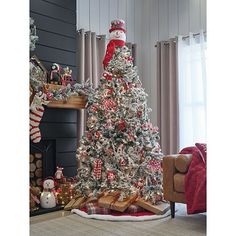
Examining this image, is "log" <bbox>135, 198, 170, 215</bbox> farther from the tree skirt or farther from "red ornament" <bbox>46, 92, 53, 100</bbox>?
"red ornament" <bbox>46, 92, 53, 100</bbox>

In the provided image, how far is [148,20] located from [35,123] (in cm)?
309

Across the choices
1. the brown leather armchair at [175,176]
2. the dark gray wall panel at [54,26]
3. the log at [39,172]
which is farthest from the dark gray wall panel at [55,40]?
the brown leather armchair at [175,176]

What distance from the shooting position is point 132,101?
3539 mm

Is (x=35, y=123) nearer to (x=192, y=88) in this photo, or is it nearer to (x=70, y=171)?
(x=70, y=171)

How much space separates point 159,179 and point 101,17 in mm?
2759

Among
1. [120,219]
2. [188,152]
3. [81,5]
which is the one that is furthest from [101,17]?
[120,219]

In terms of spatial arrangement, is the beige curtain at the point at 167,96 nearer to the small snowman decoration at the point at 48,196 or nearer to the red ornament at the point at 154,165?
the red ornament at the point at 154,165

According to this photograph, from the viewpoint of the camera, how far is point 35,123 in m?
3.38

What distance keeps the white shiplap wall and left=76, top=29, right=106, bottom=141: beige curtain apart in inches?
8.5

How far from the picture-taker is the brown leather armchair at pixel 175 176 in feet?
9.59

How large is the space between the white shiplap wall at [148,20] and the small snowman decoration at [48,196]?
2306mm

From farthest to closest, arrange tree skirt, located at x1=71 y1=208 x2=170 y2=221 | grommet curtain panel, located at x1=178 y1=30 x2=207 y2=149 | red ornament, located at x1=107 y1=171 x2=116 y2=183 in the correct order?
grommet curtain panel, located at x1=178 y1=30 x2=207 y2=149 → red ornament, located at x1=107 y1=171 x2=116 y2=183 → tree skirt, located at x1=71 y1=208 x2=170 y2=221

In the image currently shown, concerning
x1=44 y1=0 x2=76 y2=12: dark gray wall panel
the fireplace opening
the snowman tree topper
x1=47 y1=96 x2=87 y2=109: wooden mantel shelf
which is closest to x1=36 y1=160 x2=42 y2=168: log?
the fireplace opening

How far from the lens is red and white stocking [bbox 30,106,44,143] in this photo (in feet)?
11.1
